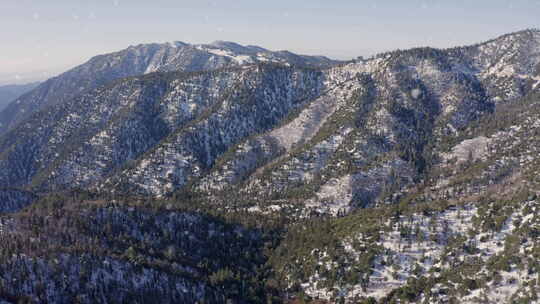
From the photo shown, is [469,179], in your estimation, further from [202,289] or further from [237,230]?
[202,289]

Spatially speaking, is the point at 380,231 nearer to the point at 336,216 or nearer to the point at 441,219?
the point at 441,219

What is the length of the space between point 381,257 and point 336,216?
6205 centimetres

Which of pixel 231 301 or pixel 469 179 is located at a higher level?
pixel 469 179

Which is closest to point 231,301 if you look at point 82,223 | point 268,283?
point 268,283

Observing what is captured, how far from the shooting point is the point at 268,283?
462 ft

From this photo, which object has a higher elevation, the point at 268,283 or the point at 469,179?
the point at 469,179

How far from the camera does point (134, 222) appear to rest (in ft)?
529

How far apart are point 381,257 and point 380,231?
500 inches

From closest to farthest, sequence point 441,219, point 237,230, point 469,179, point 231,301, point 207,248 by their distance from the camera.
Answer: point 231,301 < point 441,219 < point 207,248 < point 237,230 < point 469,179

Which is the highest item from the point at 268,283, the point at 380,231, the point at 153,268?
the point at 380,231

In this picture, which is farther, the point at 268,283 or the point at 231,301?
the point at 268,283

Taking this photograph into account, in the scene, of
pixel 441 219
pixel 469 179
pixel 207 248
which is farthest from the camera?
pixel 469 179

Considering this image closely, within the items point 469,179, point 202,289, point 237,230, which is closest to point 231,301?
point 202,289

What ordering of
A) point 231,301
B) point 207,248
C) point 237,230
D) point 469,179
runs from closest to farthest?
point 231,301, point 207,248, point 237,230, point 469,179
